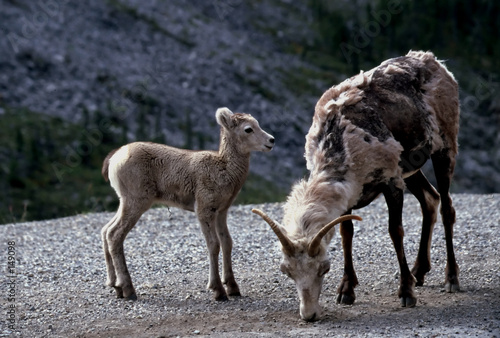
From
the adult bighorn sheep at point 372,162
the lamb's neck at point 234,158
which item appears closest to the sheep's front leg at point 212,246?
the lamb's neck at point 234,158

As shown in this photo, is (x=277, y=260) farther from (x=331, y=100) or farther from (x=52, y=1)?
(x=52, y=1)

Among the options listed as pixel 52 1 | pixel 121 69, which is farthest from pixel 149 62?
pixel 52 1

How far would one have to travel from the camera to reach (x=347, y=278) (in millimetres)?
9500

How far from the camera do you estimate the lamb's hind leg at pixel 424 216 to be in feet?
34.0

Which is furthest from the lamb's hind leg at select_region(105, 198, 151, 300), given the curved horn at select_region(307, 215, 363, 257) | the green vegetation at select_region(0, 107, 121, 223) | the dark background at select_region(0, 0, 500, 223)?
the dark background at select_region(0, 0, 500, 223)

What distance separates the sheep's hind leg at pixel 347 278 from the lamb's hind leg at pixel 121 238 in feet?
9.20

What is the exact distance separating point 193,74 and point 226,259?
35.6 meters

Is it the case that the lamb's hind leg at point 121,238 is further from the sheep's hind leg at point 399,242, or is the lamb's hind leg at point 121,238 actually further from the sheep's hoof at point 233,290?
the sheep's hind leg at point 399,242

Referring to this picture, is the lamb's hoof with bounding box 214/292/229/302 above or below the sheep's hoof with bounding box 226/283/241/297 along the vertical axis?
below

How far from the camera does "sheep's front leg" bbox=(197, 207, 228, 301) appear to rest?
9.61 metres

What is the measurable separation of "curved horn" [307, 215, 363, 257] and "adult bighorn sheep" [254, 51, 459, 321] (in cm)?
1

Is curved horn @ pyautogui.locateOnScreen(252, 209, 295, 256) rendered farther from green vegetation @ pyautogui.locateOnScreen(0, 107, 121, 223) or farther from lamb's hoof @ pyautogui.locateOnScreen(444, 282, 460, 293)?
green vegetation @ pyautogui.locateOnScreen(0, 107, 121, 223)

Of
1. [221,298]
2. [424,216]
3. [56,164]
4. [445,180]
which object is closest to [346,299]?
[221,298]

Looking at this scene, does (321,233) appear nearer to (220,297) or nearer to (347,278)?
(347,278)
